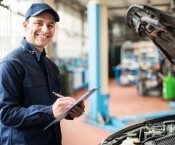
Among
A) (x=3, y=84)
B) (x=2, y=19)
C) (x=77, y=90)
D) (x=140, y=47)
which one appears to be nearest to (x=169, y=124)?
(x=3, y=84)

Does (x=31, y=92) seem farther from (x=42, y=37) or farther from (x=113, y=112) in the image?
(x=113, y=112)

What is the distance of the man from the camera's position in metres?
1.63

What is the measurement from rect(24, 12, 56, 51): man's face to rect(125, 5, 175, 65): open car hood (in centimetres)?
52

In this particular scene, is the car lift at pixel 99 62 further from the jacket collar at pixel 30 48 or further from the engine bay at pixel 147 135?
the jacket collar at pixel 30 48

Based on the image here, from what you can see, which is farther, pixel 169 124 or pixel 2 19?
pixel 2 19

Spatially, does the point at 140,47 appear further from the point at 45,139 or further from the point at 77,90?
the point at 45,139

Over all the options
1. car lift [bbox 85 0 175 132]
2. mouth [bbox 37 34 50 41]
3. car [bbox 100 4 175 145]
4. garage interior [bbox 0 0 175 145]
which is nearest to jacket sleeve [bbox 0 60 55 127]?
mouth [bbox 37 34 50 41]

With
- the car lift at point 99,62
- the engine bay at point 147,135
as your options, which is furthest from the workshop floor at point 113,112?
the engine bay at point 147,135

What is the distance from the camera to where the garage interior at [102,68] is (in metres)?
4.43

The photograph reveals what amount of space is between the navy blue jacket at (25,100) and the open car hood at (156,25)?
0.68 meters

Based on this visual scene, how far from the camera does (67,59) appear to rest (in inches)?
399

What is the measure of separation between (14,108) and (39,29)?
52cm

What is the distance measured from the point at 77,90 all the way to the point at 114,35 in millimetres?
7048

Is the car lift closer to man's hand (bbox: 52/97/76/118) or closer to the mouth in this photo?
the mouth
